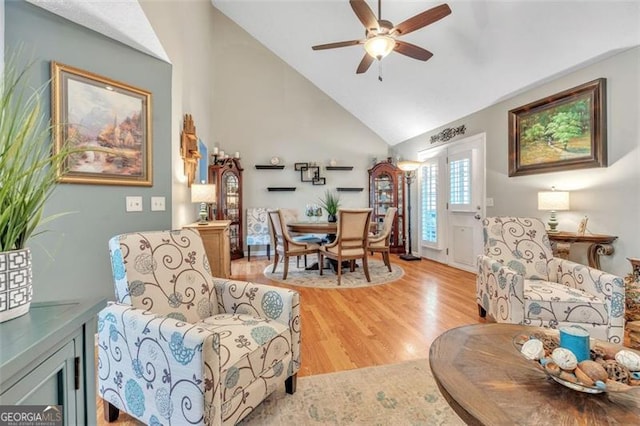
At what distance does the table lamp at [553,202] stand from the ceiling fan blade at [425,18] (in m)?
1.99

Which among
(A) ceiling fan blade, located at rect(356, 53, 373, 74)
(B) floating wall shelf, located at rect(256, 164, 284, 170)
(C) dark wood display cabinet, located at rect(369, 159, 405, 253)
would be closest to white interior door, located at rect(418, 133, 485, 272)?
(C) dark wood display cabinet, located at rect(369, 159, 405, 253)

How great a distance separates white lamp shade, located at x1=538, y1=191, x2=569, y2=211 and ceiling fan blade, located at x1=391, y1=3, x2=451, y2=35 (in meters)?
2.00

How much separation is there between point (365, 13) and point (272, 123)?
3.78 m

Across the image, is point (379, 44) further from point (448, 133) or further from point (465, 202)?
point (465, 202)

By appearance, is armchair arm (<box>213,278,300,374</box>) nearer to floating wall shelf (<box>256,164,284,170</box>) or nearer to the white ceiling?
the white ceiling

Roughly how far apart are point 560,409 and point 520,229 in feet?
6.97

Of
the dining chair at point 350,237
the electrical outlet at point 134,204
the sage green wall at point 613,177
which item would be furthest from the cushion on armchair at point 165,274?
the sage green wall at point 613,177

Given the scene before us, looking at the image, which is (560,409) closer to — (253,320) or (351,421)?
(351,421)

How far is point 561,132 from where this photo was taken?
303 centimetres

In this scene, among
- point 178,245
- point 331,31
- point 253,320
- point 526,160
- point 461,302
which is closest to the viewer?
point 253,320

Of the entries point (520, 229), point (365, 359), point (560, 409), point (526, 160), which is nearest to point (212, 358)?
point (560, 409)

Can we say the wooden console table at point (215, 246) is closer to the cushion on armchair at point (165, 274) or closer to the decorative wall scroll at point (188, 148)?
the decorative wall scroll at point (188, 148)

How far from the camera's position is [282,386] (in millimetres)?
1681

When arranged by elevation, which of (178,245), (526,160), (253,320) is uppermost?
(526,160)
